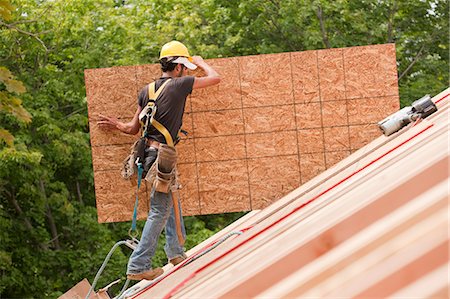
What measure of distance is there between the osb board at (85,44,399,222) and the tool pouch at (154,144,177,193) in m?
0.88

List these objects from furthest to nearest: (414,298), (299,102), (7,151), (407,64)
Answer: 1. (407,64)
2. (7,151)
3. (299,102)
4. (414,298)

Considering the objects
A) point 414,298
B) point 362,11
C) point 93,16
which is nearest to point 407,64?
point 362,11

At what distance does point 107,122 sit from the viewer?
805cm

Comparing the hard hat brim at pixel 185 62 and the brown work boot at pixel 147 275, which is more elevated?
the hard hat brim at pixel 185 62

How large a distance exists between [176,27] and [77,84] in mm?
3946

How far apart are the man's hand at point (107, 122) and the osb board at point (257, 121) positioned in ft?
0.18

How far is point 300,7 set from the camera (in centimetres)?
→ 1969

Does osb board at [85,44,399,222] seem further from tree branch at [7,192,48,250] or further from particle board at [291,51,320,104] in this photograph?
tree branch at [7,192,48,250]

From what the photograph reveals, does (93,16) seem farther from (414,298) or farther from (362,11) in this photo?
(414,298)

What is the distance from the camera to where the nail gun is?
658cm

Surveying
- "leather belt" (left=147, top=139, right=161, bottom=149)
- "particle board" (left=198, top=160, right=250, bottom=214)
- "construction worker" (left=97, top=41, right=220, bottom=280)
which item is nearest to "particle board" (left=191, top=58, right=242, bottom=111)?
"construction worker" (left=97, top=41, right=220, bottom=280)

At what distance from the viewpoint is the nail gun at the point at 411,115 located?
6582mm

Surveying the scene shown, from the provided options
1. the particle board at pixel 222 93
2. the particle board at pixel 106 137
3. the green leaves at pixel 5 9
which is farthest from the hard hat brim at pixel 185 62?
the green leaves at pixel 5 9

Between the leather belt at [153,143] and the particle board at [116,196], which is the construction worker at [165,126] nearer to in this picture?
the leather belt at [153,143]
